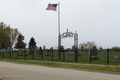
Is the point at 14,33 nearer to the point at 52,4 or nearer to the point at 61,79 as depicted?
the point at 52,4

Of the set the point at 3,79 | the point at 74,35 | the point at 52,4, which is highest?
the point at 52,4

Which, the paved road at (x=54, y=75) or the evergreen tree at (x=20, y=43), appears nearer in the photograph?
the paved road at (x=54, y=75)

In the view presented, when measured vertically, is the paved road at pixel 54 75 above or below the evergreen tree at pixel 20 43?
below

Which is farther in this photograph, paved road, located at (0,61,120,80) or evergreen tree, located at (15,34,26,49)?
evergreen tree, located at (15,34,26,49)

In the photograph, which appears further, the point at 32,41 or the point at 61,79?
the point at 32,41

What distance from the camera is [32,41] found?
97438 mm

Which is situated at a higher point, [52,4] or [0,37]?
[52,4]

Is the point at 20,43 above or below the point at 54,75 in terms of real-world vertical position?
above

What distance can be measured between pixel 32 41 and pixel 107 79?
299 ft

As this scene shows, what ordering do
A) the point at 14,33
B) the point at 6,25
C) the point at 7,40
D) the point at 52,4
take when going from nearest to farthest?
the point at 52,4 < the point at 7,40 < the point at 6,25 < the point at 14,33

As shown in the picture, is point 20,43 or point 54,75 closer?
point 54,75

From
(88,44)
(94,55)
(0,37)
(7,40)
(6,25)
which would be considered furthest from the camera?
(88,44)

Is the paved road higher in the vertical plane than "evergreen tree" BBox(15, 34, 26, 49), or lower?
lower

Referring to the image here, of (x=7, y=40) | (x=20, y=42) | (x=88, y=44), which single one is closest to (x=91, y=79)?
(x=7, y=40)
